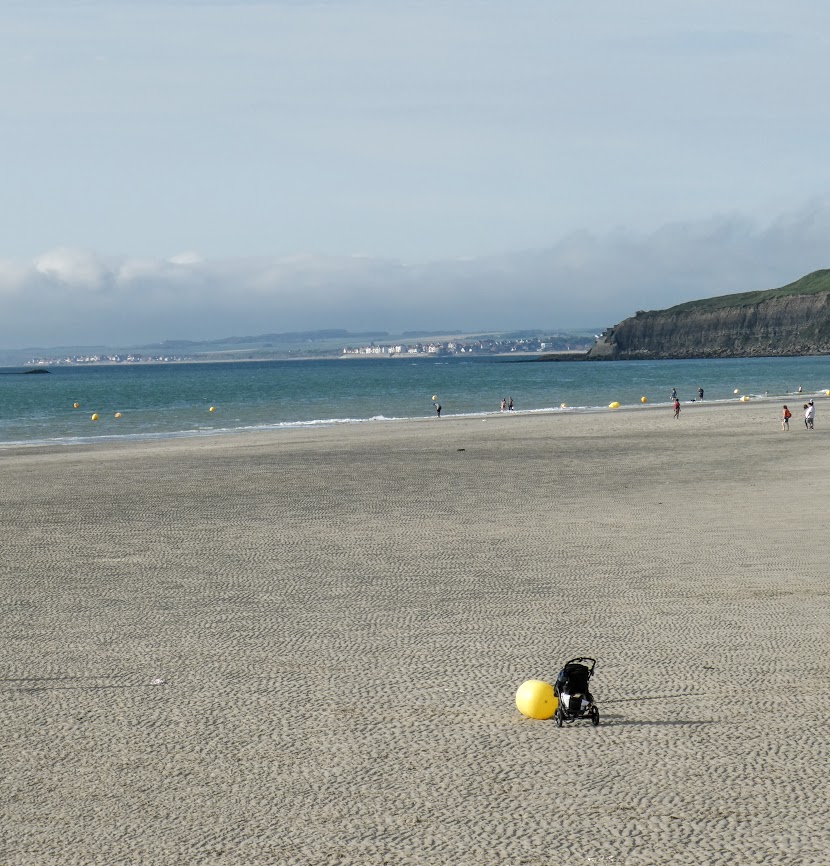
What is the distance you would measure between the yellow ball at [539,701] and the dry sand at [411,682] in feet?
0.64

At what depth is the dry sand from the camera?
270 inches

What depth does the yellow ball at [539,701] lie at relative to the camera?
8.78 m

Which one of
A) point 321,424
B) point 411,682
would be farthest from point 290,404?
point 411,682

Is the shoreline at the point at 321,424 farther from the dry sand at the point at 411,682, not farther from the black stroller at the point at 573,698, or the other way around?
the black stroller at the point at 573,698

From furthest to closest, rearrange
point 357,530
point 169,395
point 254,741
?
point 169,395
point 357,530
point 254,741

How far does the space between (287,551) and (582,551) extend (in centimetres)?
436

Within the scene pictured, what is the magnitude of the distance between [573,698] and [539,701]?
0.26 meters

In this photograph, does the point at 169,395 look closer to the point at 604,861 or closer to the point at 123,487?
the point at 123,487

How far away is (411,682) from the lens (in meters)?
9.85

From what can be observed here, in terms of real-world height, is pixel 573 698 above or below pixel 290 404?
above

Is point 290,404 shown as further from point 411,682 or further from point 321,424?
point 411,682

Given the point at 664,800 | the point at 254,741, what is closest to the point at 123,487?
the point at 254,741

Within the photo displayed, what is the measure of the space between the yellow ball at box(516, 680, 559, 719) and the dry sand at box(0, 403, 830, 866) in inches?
7.7

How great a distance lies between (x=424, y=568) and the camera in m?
15.6
